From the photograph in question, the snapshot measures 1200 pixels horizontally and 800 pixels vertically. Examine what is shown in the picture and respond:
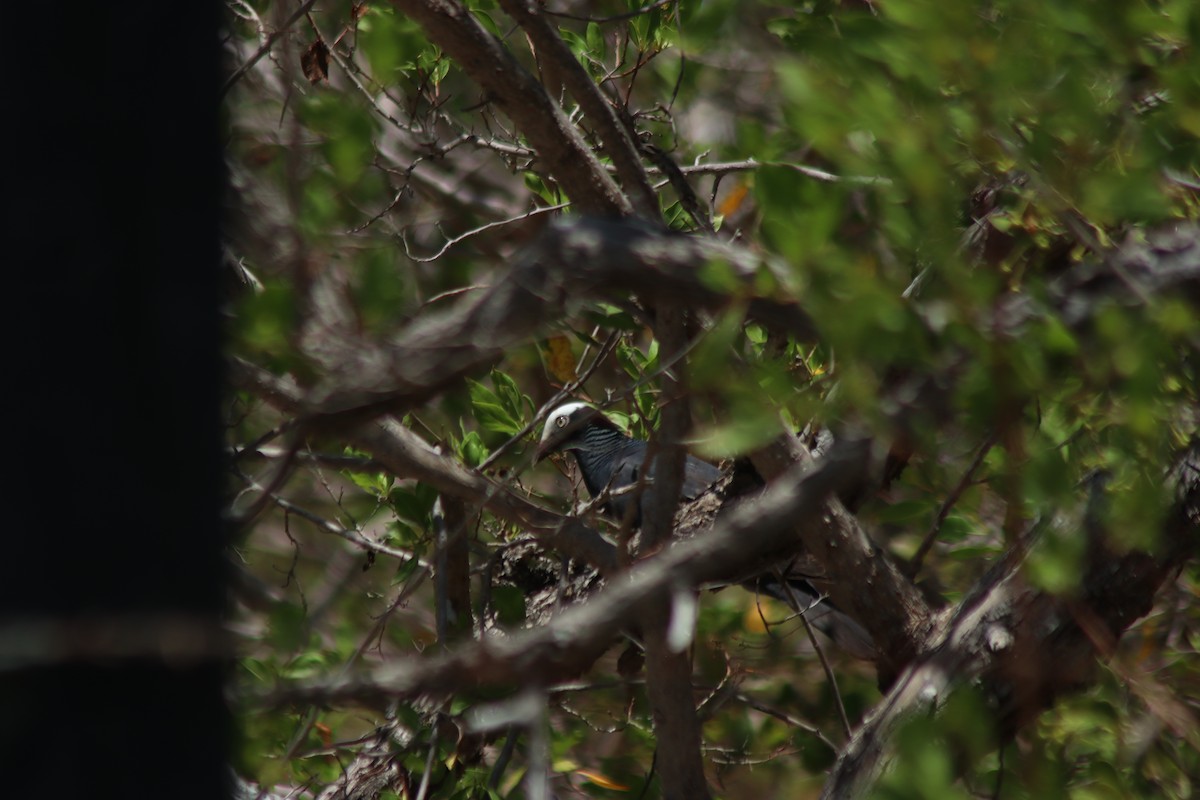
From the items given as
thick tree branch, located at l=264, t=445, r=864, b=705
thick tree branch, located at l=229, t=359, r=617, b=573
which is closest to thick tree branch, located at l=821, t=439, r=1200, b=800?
thick tree branch, located at l=229, t=359, r=617, b=573

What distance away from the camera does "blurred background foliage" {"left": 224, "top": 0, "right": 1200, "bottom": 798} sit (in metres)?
1.62

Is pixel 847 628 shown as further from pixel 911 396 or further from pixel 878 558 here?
pixel 911 396

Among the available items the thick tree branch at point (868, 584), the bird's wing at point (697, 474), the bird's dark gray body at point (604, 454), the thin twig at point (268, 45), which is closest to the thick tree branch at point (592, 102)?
the thin twig at point (268, 45)

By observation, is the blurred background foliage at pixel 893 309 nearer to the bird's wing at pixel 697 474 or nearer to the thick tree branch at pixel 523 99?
the thick tree branch at pixel 523 99

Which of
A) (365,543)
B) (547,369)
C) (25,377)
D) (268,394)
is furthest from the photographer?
(547,369)

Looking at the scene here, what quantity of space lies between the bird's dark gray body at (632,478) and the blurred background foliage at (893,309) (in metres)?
0.24

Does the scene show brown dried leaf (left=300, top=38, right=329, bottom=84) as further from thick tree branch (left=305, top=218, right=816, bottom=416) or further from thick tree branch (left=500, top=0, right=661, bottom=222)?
thick tree branch (left=305, top=218, right=816, bottom=416)

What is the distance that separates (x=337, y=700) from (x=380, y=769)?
196cm

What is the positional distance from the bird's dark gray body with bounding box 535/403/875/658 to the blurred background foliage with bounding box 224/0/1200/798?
237mm

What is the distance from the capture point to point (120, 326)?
105 centimetres

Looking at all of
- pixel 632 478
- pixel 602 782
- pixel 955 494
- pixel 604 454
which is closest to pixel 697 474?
pixel 632 478

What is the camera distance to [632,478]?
5949 millimetres

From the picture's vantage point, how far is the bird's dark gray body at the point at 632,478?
341 centimetres

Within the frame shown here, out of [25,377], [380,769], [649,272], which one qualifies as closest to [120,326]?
[25,377]
